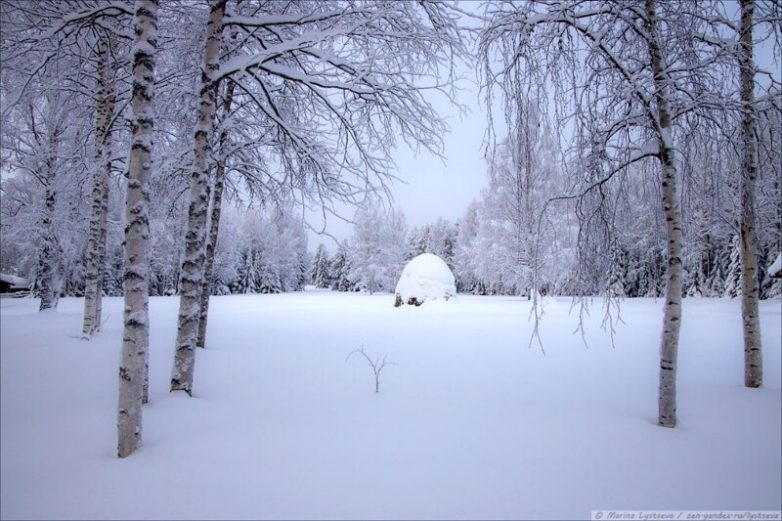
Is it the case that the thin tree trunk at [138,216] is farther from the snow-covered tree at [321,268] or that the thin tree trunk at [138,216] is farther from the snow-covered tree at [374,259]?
the snow-covered tree at [321,268]

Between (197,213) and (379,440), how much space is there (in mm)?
3028

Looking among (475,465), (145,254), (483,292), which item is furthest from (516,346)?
(483,292)

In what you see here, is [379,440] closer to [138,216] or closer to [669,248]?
[138,216]

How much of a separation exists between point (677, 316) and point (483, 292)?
138ft

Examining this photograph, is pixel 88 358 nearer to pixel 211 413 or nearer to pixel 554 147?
pixel 211 413

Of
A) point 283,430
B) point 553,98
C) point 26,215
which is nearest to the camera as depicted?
point 553,98

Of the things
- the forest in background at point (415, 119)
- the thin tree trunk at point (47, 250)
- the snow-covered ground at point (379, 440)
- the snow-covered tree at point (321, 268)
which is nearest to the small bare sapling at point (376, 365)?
the snow-covered ground at point (379, 440)

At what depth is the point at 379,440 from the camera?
128 inches

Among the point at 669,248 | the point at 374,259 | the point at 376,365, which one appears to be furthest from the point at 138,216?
the point at 374,259

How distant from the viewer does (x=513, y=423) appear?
3.69 meters

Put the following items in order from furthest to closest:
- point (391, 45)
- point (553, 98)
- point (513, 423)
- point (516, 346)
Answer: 1. point (516, 346)
2. point (391, 45)
3. point (513, 423)
4. point (553, 98)

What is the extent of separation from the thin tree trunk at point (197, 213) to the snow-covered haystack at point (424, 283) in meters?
15.6

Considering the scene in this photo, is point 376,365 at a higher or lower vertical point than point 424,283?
lower

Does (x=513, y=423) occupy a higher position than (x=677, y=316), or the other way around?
(x=677, y=316)
